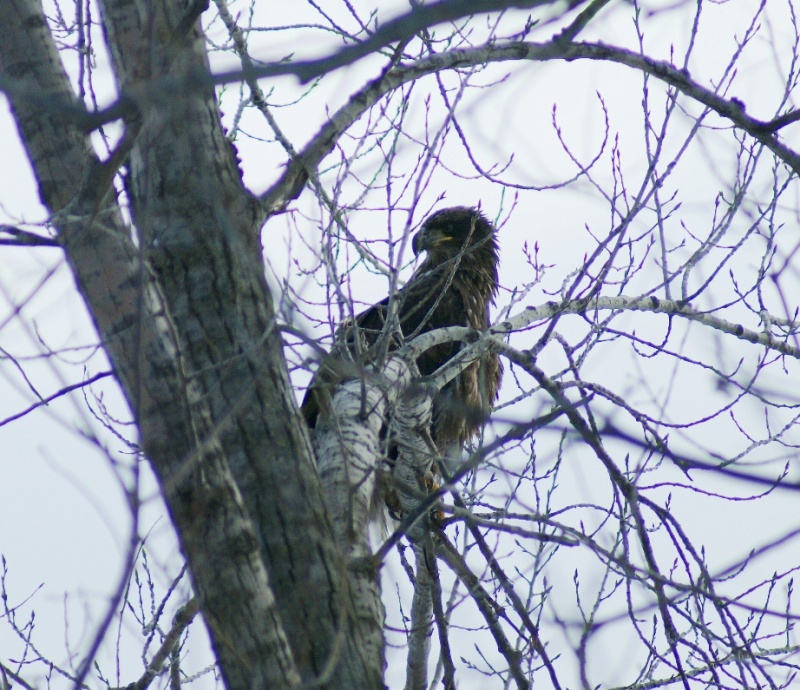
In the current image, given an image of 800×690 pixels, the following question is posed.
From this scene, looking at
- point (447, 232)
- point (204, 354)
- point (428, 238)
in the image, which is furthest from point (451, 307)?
point (204, 354)

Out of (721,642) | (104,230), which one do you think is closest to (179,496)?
(104,230)

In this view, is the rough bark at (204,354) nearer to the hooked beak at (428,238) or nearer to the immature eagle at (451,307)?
the immature eagle at (451,307)

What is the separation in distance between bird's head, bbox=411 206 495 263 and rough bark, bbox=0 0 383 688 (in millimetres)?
4417

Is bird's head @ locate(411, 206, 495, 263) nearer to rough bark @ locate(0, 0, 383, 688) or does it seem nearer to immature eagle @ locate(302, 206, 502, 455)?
immature eagle @ locate(302, 206, 502, 455)

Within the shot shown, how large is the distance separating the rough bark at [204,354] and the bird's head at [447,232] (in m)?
4.42

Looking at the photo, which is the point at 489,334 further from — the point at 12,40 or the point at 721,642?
the point at 12,40

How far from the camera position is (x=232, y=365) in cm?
252

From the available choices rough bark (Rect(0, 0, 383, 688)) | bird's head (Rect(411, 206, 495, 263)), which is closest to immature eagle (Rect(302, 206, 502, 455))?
bird's head (Rect(411, 206, 495, 263))

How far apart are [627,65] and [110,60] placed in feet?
5.63

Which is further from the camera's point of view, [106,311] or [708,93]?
[708,93]

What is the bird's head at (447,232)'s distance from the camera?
712 cm

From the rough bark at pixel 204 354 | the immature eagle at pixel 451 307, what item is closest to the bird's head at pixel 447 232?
the immature eagle at pixel 451 307

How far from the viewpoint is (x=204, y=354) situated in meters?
2.55

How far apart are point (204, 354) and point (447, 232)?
16.0 ft
